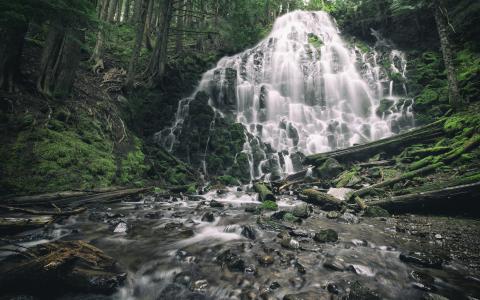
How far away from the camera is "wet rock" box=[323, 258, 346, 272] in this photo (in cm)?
439

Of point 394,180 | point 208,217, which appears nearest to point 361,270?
point 208,217

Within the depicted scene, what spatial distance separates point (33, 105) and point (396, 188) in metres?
13.2

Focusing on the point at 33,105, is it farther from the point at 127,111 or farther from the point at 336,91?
the point at 336,91

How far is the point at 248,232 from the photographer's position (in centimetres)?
620

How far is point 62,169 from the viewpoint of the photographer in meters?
8.34

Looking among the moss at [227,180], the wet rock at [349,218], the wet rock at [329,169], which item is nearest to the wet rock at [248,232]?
the wet rock at [349,218]

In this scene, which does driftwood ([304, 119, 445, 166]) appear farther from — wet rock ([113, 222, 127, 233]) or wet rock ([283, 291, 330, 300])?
wet rock ([283, 291, 330, 300])

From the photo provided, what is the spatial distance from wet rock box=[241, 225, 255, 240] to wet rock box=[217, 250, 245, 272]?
3.41ft

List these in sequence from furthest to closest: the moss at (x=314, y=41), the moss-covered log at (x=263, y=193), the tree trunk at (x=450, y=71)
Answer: the moss at (x=314, y=41), the tree trunk at (x=450, y=71), the moss-covered log at (x=263, y=193)

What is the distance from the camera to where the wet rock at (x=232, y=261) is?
14.6 ft

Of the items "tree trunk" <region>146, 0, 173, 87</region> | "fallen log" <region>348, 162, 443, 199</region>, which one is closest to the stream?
"fallen log" <region>348, 162, 443, 199</region>

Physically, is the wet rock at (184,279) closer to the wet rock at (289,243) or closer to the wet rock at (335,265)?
the wet rock at (289,243)

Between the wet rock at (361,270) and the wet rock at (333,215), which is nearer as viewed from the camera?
the wet rock at (361,270)

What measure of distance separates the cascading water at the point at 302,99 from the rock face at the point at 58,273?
39.1 feet
